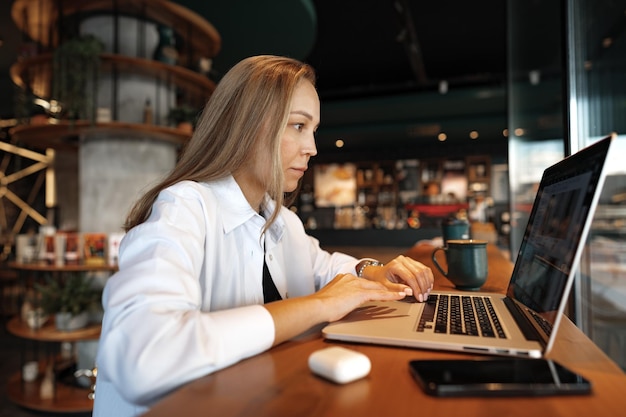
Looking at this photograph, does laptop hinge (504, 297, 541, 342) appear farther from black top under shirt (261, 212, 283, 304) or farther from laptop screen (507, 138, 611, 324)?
black top under shirt (261, 212, 283, 304)

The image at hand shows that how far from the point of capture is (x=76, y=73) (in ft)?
9.34

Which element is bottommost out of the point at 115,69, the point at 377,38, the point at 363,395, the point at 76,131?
the point at 363,395

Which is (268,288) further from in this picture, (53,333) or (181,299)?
(53,333)

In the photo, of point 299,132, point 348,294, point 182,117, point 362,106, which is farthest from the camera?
point 362,106

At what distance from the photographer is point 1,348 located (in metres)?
4.39

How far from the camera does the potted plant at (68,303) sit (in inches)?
115

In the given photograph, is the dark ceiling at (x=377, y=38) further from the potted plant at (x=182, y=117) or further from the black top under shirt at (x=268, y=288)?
the black top under shirt at (x=268, y=288)

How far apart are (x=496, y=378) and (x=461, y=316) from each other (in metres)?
0.30

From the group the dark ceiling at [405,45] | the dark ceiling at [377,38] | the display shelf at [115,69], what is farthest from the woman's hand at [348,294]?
the dark ceiling at [405,45]

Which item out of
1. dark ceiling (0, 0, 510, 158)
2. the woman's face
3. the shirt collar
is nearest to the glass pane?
the woman's face

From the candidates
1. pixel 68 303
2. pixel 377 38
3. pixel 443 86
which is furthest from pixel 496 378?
pixel 443 86

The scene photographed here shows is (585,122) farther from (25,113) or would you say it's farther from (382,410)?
(25,113)

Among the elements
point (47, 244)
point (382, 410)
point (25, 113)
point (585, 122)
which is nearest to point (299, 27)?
point (25, 113)

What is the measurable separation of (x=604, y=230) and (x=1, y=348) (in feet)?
17.0
